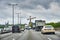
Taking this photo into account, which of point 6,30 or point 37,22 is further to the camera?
point 37,22

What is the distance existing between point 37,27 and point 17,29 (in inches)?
531

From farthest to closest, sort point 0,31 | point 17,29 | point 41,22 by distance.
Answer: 1. point 41,22
2. point 17,29
3. point 0,31

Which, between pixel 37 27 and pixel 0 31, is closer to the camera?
pixel 0 31

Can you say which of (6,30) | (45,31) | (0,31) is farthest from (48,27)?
(6,30)

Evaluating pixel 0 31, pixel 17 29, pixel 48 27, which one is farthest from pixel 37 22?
pixel 48 27

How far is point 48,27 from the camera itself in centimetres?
4084

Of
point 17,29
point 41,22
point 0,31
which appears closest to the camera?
point 0,31

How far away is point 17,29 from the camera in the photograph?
57969 millimetres

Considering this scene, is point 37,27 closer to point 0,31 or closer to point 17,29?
point 17,29

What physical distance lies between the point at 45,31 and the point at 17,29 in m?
18.5

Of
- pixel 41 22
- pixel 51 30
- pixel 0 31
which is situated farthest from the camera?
pixel 41 22

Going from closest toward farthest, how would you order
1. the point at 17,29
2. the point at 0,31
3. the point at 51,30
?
the point at 51,30 → the point at 0,31 → the point at 17,29

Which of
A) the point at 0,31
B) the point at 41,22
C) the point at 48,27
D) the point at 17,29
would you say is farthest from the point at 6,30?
the point at 48,27

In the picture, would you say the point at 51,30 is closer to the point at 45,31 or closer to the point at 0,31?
the point at 45,31
